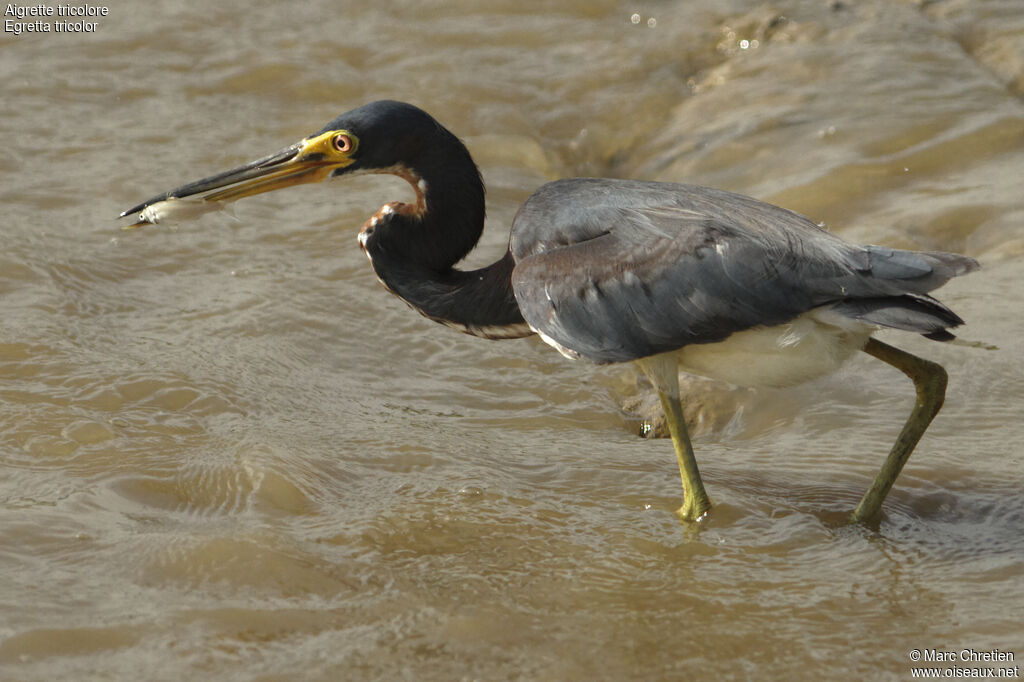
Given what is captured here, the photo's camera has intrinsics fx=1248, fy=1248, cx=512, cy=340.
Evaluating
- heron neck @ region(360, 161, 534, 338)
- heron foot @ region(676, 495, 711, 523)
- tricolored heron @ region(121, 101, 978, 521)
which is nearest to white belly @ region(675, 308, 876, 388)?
tricolored heron @ region(121, 101, 978, 521)

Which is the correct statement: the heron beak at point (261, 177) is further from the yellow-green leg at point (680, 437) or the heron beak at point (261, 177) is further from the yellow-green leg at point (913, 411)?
the yellow-green leg at point (913, 411)

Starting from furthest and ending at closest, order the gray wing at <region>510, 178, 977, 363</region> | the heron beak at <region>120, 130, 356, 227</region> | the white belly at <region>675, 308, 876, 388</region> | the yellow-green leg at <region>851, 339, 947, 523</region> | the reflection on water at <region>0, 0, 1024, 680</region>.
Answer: the heron beak at <region>120, 130, 356, 227</region>
the yellow-green leg at <region>851, 339, 947, 523</region>
the white belly at <region>675, 308, 876, 388</region>
the gray wing at <region>510, 178, 977, 363</region>
the reflection on water at <region>0, 0, 1024, 680</region>

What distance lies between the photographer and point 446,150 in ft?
18.9

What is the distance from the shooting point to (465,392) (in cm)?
670

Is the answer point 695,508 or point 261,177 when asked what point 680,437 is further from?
point 261,177

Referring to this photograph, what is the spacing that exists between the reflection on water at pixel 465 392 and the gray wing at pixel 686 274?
0.90 meters

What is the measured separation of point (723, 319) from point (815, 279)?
0.38 m

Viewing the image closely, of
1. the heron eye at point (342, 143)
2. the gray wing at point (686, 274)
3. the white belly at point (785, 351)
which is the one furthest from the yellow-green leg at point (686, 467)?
the heron eye at point (342, 143)

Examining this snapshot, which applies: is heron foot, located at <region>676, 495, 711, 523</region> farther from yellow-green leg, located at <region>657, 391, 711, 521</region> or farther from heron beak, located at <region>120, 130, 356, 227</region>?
heron beak, located at <region>120, 130, 356, 227</region>

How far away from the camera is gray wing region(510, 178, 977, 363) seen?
15.7 ft

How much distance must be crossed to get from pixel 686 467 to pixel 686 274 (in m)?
0.86

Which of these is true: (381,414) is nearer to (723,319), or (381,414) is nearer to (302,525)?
(302,525)

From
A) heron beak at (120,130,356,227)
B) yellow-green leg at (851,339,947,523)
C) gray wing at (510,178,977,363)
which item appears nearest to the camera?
gray wing at (510,178,977,363)

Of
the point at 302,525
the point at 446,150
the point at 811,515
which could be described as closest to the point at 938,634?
the point at 811,515
